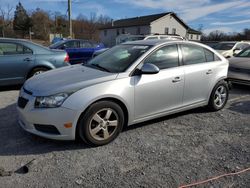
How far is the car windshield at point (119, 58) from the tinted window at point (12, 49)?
300cm

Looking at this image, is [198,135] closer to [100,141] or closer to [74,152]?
[100,141]

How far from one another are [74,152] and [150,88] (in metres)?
1.50

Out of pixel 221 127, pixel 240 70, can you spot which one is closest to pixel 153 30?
pixel 240 70

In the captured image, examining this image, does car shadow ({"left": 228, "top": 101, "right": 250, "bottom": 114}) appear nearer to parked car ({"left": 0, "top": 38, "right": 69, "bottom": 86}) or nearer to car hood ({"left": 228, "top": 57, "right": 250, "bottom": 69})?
car hood ({"left": 228, "top": 57, "right": 250, "bottom": 69})

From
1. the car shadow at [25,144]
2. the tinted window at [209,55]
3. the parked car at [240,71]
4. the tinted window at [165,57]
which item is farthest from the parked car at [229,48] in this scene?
the car shadow at [25,144]

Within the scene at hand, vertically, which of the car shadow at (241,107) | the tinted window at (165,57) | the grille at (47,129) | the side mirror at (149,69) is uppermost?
the tinted window at (165,57)

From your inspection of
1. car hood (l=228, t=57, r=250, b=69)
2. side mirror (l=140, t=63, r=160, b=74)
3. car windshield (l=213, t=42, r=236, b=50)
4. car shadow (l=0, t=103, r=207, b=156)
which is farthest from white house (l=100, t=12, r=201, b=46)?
car shadow (l=0, t=103, r=207, b=156)

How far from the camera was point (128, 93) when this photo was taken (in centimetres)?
358

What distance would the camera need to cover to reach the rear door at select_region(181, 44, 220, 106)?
14.2 ft

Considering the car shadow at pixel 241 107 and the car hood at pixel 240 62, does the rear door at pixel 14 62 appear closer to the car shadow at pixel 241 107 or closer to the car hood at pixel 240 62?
the car shadow at pixel 241 107

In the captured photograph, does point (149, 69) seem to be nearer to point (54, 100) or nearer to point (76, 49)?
point (54, 100)

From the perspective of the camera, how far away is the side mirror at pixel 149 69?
3.68 m

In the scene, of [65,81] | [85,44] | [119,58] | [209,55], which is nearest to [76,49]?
[85,44]

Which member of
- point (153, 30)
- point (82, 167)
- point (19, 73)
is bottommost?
point (82, 167)
